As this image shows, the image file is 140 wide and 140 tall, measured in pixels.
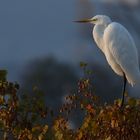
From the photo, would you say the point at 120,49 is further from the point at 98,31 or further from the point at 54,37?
the point at 54,37

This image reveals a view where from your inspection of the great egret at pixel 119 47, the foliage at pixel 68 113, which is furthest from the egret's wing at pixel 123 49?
the foliage at pixel 68 113

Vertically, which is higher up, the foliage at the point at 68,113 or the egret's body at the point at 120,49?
the egret's body at the point at 120,49

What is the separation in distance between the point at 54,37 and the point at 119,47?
55.2m

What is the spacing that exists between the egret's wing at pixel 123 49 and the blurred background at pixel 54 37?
16.9 m

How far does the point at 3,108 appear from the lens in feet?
15.5

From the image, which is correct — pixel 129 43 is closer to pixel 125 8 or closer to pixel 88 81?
pixel 88 81

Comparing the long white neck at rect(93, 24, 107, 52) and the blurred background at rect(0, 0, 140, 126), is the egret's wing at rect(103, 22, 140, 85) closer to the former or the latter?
the long white neck at rect(93, 24, 107, 52)

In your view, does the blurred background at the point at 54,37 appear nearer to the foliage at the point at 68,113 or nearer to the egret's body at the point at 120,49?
the egret's body at the point at 120,49

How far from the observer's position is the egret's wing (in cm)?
626

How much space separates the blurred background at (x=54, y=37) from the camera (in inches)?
1066

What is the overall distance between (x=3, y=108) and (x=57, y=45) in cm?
5284

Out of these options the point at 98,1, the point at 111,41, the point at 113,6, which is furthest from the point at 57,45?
the point at 111,41

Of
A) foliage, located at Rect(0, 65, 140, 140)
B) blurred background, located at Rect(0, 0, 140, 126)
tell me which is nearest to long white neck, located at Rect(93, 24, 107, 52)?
foliage, located at Rect(0, 65, 140, 140)

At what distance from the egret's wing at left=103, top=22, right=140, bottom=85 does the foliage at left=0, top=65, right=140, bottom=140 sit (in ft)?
4.49
